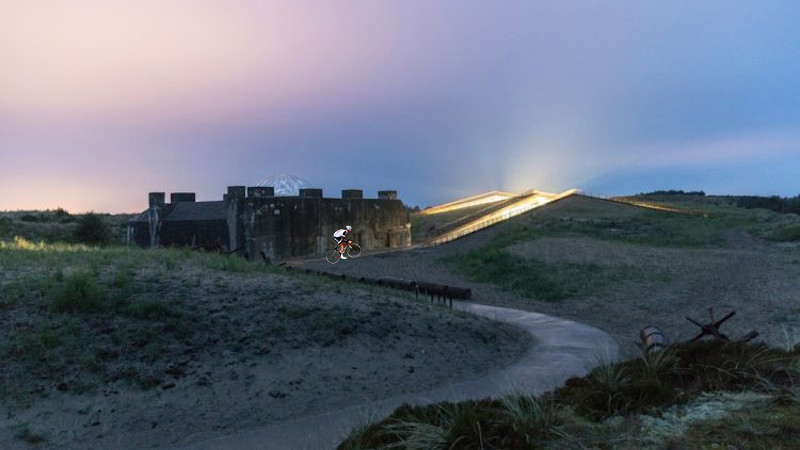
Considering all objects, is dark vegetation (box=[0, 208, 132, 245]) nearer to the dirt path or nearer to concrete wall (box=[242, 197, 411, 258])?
concrete wall (box=[242, 197, 411, 258])

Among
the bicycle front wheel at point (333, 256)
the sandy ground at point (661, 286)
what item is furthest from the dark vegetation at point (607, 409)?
the bicycle front wheel at point (333, 256)

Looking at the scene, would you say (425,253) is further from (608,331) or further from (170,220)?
(608,331)

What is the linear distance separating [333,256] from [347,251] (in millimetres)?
1517

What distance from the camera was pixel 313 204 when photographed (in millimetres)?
41188

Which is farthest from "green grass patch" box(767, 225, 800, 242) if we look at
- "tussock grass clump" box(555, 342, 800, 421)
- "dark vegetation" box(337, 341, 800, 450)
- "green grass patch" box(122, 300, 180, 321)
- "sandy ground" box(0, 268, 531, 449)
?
"green grass patch" box(122, 300, 180, 321)

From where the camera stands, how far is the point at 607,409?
5.54 meters

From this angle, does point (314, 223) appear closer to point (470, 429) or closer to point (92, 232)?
point (92, 232)

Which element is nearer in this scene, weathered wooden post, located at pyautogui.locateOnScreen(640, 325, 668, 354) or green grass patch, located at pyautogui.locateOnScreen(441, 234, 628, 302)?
weathered wooden post, located at pyautogui.locateOnScreen(640, 325, 668, 354)

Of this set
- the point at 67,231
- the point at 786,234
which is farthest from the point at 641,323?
the point at 67,231

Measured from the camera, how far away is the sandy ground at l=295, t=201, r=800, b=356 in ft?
61.8

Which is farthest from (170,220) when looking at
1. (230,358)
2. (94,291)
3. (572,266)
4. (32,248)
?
(230,358)

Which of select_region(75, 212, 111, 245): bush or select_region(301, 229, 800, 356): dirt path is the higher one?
select_region(75, 212, 111, 245): bush

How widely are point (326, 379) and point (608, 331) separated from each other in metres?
10.3

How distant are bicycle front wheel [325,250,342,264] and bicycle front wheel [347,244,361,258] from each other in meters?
0.85
